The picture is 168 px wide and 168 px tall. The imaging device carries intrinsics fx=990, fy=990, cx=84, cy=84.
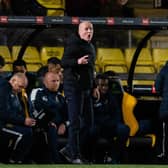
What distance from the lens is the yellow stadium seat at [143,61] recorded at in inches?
668

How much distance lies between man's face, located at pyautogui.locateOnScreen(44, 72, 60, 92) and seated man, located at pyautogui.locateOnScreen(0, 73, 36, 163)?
35 cm

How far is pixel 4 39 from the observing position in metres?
17.3

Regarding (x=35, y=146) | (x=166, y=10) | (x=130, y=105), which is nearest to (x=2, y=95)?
(x=35, y=146)

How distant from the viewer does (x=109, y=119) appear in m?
14.8

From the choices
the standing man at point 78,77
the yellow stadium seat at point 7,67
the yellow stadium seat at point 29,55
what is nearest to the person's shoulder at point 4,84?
the standing man at point 78,77

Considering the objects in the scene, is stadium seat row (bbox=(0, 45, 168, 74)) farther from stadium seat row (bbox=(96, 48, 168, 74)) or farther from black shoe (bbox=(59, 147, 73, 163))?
black shoe (bbox=(59, 147, 73, 163))

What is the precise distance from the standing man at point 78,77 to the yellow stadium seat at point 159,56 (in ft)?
15.3

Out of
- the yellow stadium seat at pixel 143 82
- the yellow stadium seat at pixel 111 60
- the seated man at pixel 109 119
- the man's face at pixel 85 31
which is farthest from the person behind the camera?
the yellow stadium seat at pixel 111 60

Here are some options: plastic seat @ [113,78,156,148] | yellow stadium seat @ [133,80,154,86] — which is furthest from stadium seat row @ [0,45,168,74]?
plastic seat @ [113,78,156,148]

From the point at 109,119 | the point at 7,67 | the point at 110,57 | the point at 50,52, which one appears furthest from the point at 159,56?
the point at 109,119

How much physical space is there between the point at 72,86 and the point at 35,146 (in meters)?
1.72

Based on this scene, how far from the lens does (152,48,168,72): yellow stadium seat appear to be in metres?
17.4

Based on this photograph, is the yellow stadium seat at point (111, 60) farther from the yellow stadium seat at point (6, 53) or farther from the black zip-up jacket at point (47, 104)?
the black zip-up jacket at point (47, 104)

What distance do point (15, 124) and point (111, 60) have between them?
384 centimetres
